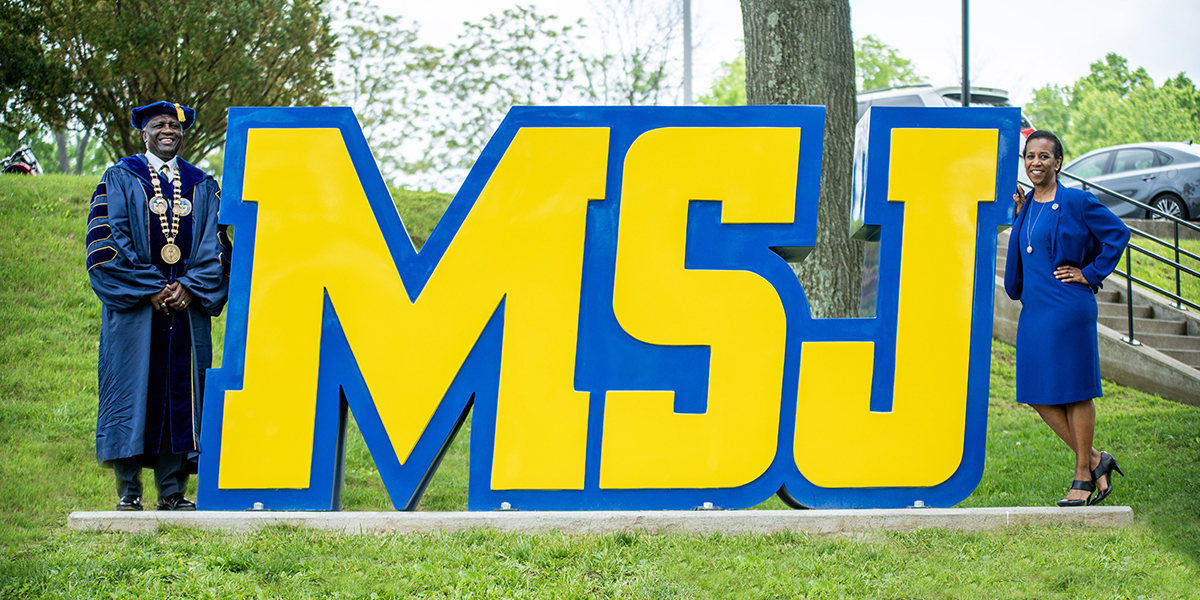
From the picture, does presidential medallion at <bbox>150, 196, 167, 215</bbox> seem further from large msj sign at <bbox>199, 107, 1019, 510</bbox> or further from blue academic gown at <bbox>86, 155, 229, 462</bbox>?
large msj sign at <bbox>199, 107, 1019, 510</bbox>

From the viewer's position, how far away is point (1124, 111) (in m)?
45.9

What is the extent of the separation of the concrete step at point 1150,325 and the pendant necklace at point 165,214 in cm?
903

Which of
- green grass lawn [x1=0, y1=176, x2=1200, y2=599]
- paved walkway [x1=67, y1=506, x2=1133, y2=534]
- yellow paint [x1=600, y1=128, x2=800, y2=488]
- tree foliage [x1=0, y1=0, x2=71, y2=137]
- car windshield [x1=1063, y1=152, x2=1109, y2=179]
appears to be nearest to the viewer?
green grass lawn [x1=0, y1=176, x2=1200, y2=599]

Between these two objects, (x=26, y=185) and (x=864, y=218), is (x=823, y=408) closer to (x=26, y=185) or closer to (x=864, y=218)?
(x=864, y=218)

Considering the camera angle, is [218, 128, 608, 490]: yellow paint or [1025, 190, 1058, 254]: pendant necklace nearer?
[218, 128, 608, 490]: yellow paint

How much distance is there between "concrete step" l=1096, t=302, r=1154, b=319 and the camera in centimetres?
1016

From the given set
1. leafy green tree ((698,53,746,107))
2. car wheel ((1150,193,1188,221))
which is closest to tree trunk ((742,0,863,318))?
car wheel ((1150,193,1188,221))

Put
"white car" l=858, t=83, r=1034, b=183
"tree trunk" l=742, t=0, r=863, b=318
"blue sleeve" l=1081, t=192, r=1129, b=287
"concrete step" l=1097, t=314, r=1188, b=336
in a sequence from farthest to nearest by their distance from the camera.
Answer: "white car" l=858, t=83, r=1034, b=183 < "concrete step" l=1097, t=314, r=1188, b=336 < "tree trunk" l=742, t=0, r=863, b=318 < "blue sleeve" l=1081, t=192, r=1129, b=287

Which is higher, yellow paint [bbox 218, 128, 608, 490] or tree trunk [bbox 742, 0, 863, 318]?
tree trunk [bbox 742, 0, 863, 318]

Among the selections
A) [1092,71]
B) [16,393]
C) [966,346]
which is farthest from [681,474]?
[1092,71]

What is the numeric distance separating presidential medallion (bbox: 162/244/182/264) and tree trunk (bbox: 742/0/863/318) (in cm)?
416

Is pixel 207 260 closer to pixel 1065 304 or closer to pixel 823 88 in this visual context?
pixel 823 88

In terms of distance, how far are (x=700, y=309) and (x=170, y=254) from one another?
2.88 meters

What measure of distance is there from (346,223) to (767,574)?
9.30 ft
